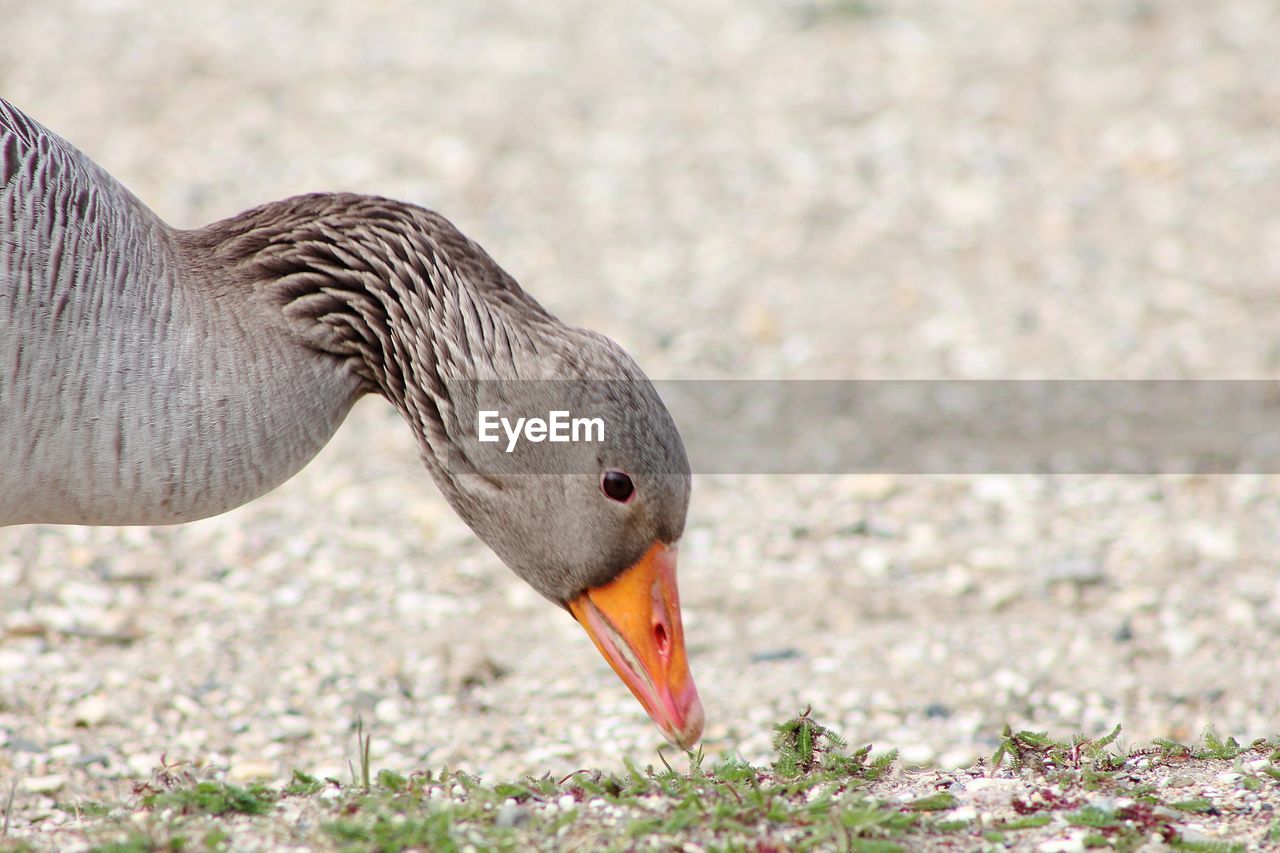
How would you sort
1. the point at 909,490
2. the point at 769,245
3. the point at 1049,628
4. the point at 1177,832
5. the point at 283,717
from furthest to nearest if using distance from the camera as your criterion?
1. the point at 769,245
2. the point at 909,490
3. the point at 1049,628
4. the point at 283,717
5. the point at 1177,832

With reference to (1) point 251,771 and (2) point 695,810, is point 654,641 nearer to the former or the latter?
(2) point 695,810

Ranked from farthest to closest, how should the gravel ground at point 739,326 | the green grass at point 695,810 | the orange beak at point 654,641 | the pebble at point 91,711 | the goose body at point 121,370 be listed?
the gravel ground at point 739,326
the pebble at point 91,711
the orange beak at point 654,641
the goose body at point 121,370
the green grass at point 695,810

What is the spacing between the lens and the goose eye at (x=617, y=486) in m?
4.63

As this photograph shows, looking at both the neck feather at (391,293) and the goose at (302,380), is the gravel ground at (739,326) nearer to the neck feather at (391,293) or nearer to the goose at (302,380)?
the goose at (302,380)

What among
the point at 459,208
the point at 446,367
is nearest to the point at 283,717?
the point at 446,367

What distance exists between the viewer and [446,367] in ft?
15.5

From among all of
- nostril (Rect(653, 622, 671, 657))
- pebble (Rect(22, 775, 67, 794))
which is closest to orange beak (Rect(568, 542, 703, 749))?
nostril (Rect(653, 622, 671, 657))

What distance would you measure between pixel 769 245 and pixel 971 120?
2727mm

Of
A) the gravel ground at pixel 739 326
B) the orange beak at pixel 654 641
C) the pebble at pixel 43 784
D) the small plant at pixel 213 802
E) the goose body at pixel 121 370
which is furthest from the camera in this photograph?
the gravel ground at pixel 739 326

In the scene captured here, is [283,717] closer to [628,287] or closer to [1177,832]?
[1177,832]

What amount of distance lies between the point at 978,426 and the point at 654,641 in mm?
4872

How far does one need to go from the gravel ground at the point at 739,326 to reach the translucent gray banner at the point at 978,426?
17cm

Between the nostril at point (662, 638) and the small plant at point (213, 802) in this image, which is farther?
the nostril at point (662, 638)

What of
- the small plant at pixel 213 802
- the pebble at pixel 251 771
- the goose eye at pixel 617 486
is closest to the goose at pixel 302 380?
the goose eye at pixel 617 486
